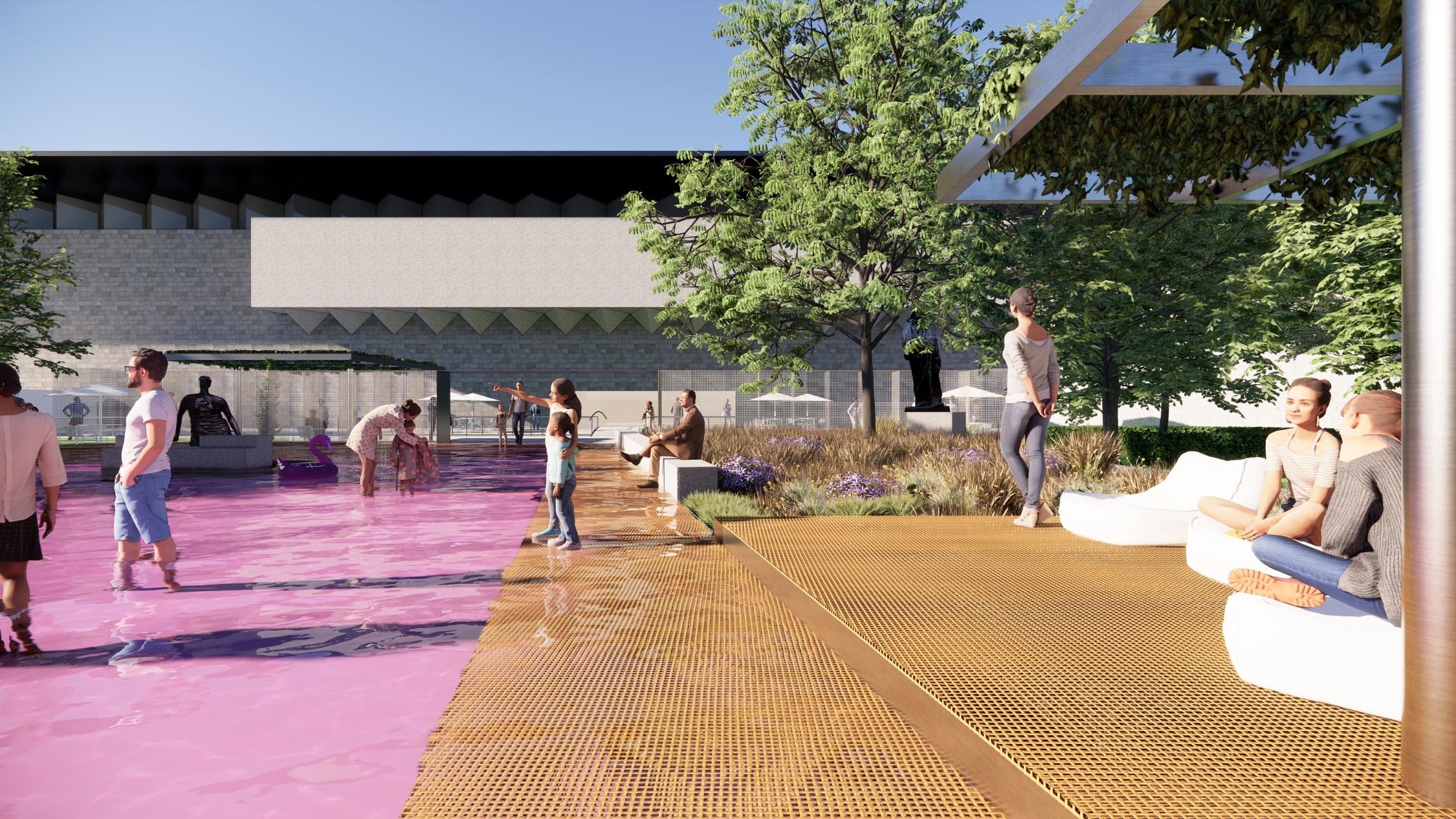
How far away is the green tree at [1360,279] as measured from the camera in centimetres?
1377

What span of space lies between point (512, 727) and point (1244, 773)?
2.91 meters

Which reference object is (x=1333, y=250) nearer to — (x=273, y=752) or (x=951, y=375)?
(x=273, y=752)

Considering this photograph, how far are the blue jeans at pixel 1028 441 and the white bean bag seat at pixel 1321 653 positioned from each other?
395 cm

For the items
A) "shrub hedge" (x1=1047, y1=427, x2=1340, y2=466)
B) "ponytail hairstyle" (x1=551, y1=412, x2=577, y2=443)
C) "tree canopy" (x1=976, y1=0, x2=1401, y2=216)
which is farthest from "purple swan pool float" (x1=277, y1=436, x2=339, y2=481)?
"shrub hedge" (x1=1047, y1=427, x2=1340, y2=466)

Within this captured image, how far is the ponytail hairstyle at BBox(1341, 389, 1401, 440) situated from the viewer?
386 centimetres

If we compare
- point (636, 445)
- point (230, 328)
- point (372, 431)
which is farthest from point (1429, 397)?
point (230, 328)

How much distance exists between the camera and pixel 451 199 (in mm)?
47438

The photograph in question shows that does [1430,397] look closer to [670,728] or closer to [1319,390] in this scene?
[1319,390]

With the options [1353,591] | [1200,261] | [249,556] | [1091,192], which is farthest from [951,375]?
[1353,591]

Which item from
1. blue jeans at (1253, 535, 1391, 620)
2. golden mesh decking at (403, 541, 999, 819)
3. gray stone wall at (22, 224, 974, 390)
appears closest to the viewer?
golden mesh decking at (403, 541, 999, 819)

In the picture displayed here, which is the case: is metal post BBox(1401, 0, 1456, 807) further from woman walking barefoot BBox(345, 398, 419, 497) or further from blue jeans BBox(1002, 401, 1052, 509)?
woman walking barefoot BBox(345, 398, 419, 497)

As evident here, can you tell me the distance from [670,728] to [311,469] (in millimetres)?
16060

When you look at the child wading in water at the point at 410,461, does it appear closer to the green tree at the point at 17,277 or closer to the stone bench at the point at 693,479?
the stone bench at the point at 693,479

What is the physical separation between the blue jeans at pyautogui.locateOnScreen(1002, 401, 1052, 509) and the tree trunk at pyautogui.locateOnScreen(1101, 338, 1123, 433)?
13.8 meters
